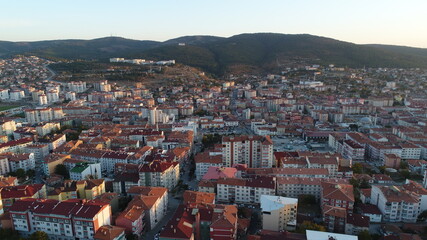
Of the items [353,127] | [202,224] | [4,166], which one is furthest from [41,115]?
[353,127]

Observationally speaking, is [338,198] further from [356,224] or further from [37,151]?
[37,151]

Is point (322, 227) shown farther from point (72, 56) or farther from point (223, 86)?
point (72, 56)

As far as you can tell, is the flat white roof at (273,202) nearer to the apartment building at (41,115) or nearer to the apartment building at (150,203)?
the apartment building at (150,203)

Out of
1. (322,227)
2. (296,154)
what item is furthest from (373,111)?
(322,227)

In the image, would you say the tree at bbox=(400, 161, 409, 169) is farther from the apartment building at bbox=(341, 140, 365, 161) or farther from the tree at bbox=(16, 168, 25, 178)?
the tree at bbox=(16, 168, 25, 178)

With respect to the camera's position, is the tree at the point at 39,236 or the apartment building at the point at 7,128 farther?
the apartment building at the point at 7,128

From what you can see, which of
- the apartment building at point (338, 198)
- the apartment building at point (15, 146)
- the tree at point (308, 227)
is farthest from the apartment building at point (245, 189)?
the apartment building at point (15, 146)
